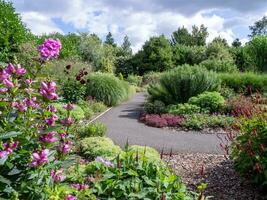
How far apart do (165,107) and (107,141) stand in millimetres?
6629

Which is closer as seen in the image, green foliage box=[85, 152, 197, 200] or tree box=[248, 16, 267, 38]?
green foliage box=[85, 152, 197, 200]

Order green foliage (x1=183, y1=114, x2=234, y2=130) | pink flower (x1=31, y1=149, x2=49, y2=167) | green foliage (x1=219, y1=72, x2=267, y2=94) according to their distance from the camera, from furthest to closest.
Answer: green foliage (x1=219, y1=72, x2=267, y2=94), green foliage (x1=183, y1=114, x2=234, y2=130), pink flower (x1=31, y1=149, x2=49, y2=167)

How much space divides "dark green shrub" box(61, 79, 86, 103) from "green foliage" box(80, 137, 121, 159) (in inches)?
268

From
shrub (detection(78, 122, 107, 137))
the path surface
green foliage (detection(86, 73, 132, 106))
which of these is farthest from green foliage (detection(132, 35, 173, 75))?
shrub (detection(78, 122, 107, 137))

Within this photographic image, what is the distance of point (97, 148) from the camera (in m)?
6.78

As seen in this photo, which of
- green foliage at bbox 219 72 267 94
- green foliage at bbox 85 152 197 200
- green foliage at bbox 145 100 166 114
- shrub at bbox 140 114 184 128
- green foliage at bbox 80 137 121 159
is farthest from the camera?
green foliage at bbox 219 72 267 94

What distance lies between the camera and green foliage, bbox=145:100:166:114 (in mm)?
13469

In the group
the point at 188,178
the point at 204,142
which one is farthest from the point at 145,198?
the point at 204,142

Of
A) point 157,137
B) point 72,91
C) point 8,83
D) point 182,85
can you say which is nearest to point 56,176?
point 8,83

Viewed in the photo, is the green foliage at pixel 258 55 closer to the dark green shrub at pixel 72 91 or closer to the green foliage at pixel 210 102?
the green foliage at pixel 210 102

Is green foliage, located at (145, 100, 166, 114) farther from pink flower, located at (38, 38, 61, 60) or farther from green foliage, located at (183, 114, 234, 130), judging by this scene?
pink flower, located at (38, 38, 61, 60)

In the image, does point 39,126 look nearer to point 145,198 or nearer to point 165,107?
point 145,198

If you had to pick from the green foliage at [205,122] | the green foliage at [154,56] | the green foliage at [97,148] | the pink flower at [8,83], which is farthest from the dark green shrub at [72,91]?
the green foliage at [154,56]

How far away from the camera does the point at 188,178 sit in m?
6.04
